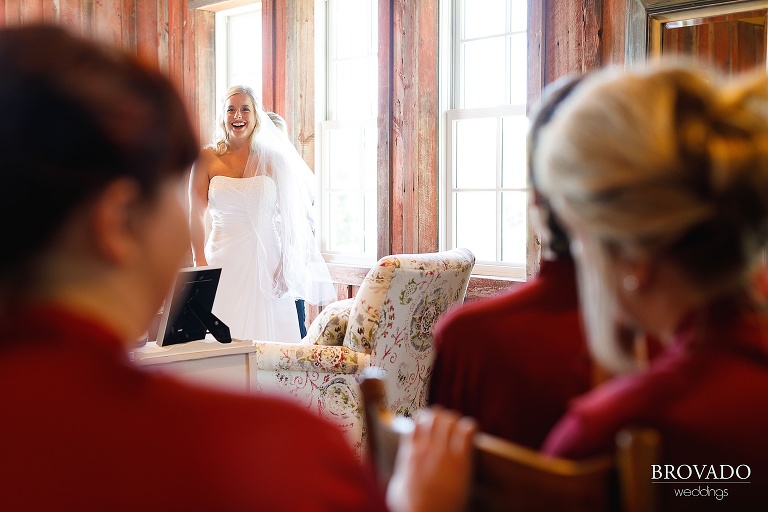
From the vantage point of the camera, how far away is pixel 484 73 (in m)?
4.55

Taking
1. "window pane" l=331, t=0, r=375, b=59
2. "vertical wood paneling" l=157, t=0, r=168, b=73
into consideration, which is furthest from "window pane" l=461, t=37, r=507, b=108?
"vertical wood paneling" l=157, t=0, r=168, b=73

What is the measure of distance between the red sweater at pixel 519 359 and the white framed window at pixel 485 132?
10.0 feet

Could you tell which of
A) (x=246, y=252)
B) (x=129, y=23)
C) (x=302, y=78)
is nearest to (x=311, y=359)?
(x=246, y=252)

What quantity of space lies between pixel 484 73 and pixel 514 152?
0.50 meters

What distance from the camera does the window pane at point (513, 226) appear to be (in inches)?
173

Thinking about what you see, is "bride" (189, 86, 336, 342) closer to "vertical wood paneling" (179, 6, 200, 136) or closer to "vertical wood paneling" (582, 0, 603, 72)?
"vertical wood paneling" (179, 6, 200, 136)

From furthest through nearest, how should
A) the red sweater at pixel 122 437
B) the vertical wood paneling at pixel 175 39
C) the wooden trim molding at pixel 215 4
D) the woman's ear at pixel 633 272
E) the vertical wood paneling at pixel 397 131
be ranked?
1. the vertical wood paneling at pixel 175 39
2. the wooden trim molding at pixel 215 4
3. the vertical wood paneling at pixel 397 131
4. the woman's ear at pixel 633 272
5. the red sweater at pixel 122 437

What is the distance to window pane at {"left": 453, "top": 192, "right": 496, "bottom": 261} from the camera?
4555mm

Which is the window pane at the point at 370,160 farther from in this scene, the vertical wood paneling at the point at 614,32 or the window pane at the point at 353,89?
the vertical wood paneling at the point at 614,32

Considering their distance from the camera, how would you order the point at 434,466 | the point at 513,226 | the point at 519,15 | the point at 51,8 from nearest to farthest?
the point at 434,466 < the point at 519,15 < the point at 513,226 < the point at 51,8

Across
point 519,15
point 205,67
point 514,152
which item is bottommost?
point 514,152

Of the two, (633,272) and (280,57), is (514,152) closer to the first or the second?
(280,57)

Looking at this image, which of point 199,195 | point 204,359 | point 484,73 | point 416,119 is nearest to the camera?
point 204,359

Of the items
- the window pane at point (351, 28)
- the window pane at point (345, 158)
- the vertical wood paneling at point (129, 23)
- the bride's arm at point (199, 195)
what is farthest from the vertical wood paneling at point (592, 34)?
the vertical wood paneling at point (129, 23)
